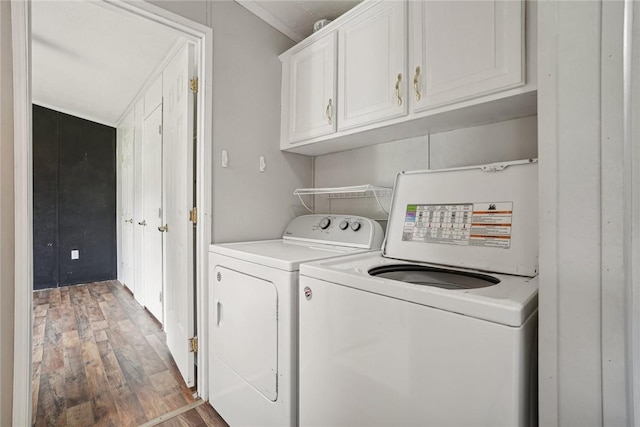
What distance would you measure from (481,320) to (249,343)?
1.06 meters

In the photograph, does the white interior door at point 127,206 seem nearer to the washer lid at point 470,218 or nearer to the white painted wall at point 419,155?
the white painted wall at point 419,155

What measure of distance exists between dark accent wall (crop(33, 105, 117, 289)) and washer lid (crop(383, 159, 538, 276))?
15.7 feet

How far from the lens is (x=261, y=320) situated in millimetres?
1314

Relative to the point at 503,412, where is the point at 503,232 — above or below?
above

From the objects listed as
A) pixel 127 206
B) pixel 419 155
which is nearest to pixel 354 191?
pixel 419 155

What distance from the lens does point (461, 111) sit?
1288mm

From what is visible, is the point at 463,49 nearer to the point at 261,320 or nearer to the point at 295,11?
the point at 295,11

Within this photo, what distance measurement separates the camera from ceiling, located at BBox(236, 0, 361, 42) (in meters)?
1.84

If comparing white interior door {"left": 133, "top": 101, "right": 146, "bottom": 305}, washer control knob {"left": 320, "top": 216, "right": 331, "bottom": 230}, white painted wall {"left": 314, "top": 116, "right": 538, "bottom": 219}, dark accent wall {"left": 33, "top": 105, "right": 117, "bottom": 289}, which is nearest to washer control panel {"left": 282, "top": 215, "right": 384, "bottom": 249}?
washer control knob {"left": 320, "top": 216, "right": 331, "bottom": 230}

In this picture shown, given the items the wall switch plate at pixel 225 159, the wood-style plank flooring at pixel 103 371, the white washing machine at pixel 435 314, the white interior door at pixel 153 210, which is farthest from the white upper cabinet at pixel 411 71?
the wood-style plank flooring at pixel 103 371

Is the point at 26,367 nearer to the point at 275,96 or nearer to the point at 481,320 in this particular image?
the point at 481,320

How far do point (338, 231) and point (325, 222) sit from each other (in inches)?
5.4

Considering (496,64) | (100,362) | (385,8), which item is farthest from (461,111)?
(100,362)

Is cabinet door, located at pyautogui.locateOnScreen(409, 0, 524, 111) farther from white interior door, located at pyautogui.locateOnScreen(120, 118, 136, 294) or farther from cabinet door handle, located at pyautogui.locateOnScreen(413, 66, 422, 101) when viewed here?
white interior door, located at pyautogui.locateOnScreen(120, 118, 136, 294)
